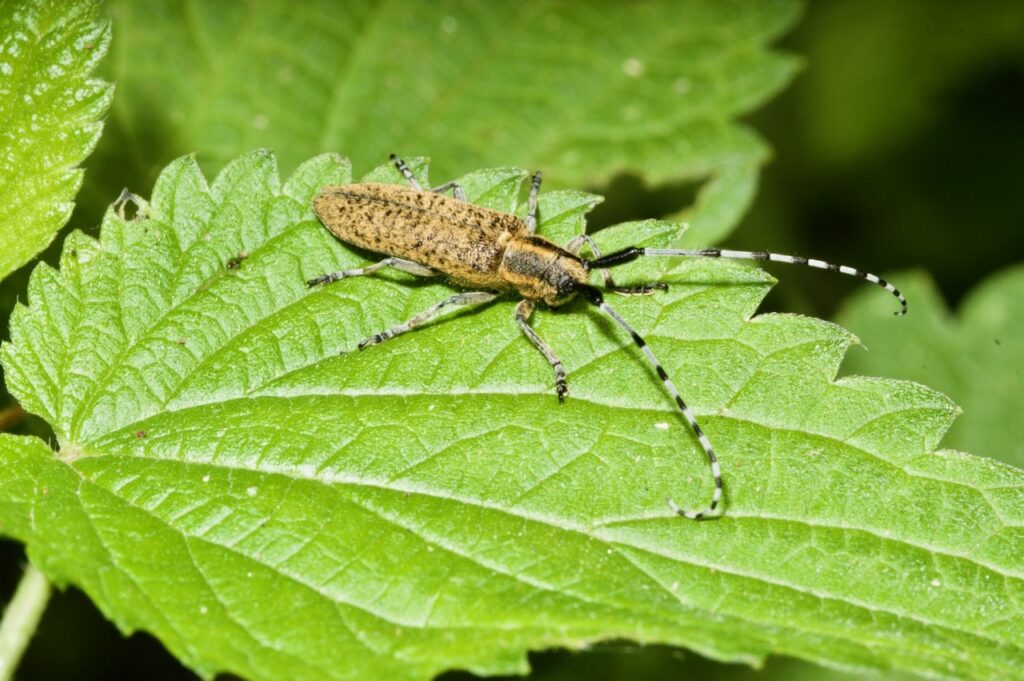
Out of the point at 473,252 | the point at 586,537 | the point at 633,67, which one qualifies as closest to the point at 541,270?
the point at 473,252

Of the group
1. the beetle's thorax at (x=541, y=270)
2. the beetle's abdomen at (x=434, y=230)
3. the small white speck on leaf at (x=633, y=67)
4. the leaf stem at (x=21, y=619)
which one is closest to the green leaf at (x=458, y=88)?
the small white speck on leaf at (x=633, y=67)

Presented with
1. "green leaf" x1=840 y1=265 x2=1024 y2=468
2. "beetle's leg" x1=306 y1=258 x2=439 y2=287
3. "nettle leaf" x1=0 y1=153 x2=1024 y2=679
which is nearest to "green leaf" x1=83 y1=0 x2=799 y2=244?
"green leaf" x1=840 y1=265 x2=1024 y2=468

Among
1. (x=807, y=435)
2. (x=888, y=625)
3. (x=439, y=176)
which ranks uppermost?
(x=439, y=176)

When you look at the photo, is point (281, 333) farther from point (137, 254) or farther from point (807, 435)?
point (807, 435)

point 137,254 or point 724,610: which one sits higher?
point 137,254

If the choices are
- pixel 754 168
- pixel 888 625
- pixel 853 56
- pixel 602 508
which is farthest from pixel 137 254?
pixel 853 56

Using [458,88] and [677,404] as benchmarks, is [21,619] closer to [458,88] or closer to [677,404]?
[677,404]

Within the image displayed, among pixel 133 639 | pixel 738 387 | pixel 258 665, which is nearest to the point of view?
pixel 258 665

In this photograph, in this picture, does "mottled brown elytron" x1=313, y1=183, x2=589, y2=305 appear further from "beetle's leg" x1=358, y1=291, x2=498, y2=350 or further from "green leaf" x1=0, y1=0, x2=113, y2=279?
"green leaf" x1=0, y1=0, x2=113, y2=279
